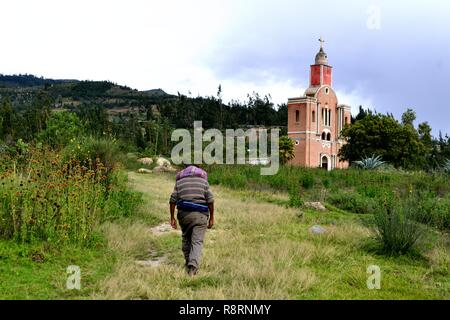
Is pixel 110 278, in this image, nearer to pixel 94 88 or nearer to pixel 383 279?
pixel 383 279

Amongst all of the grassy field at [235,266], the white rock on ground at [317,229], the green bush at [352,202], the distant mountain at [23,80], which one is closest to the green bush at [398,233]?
the grassy field at [235,266]

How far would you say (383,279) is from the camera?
5.68m

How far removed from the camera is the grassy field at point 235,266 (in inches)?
194

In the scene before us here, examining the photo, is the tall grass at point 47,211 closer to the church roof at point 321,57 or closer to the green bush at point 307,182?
the green bush at point 307,182

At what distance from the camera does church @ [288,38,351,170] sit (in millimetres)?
50688

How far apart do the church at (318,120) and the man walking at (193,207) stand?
4297 cm

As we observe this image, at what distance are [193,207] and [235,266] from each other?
0.84 m

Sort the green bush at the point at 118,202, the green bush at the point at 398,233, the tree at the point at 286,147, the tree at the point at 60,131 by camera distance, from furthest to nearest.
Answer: the tree at the point at 286,147 → the tree at the point at 60,131 → the green bush at the point at 118,202 → the green bush at the point at 398,233

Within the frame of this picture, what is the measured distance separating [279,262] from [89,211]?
2.95 meters

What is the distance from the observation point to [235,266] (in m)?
5.79

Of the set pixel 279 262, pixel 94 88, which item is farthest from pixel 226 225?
pixel 94 88

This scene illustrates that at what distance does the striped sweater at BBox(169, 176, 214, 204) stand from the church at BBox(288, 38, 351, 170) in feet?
141

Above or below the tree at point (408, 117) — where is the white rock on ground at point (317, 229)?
below
